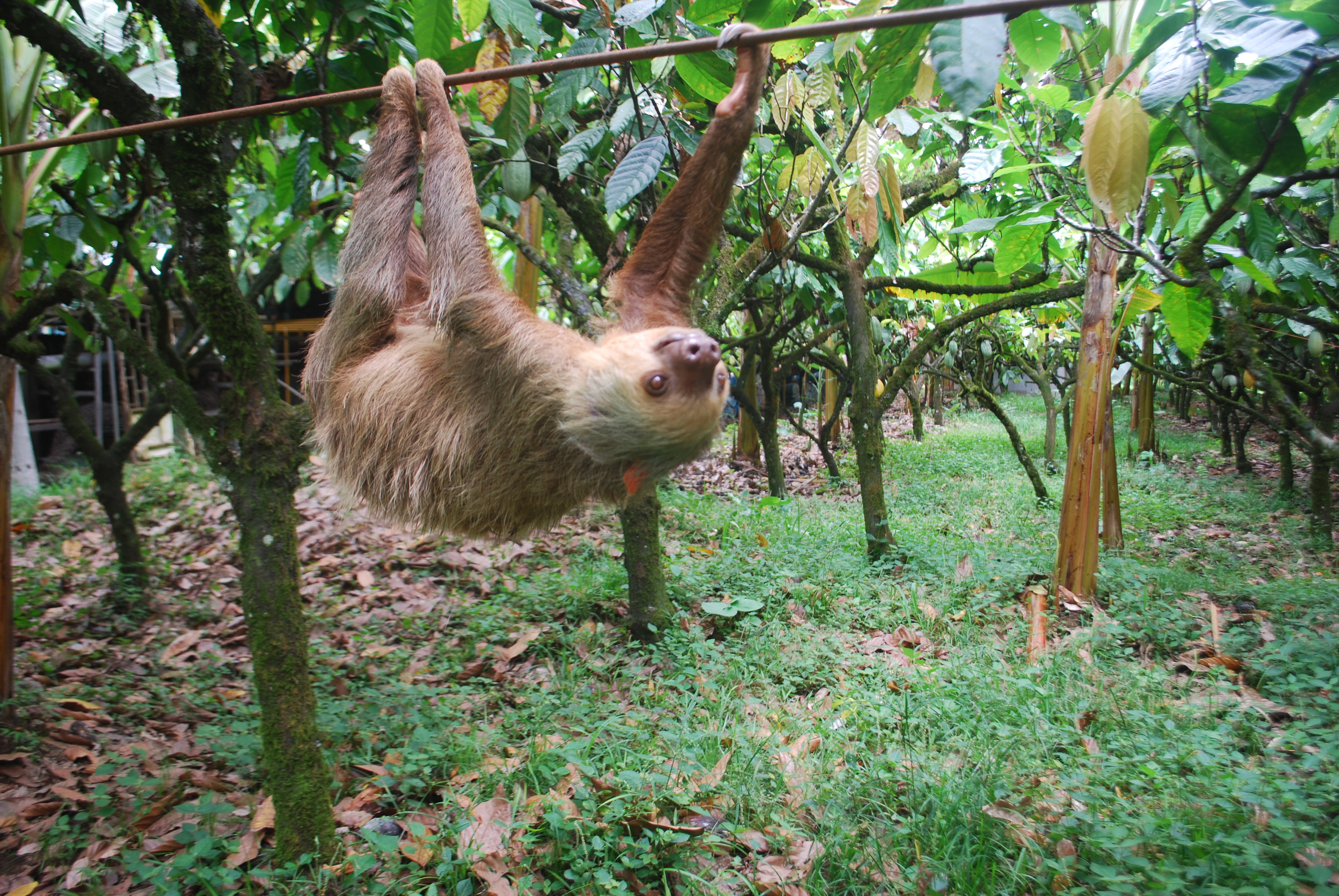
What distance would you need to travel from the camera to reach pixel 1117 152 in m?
1.92

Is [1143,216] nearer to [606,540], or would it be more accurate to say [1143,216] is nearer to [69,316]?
[606,540]

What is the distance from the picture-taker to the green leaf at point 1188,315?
9.96 feet

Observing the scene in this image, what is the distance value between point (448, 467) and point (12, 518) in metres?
7.11

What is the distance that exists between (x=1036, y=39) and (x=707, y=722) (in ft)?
10.5

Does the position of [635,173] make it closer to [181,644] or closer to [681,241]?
[681,241]

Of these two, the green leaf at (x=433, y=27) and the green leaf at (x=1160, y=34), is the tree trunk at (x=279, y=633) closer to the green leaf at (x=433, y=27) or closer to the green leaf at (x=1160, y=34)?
the green leaf at (x=433, y=27)

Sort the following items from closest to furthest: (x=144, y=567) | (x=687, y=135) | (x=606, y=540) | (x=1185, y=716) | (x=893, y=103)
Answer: (x=893, y=103), (x=687, y=135), (x=1185, y=716), (x=144, y=567), (x=606, y=540)

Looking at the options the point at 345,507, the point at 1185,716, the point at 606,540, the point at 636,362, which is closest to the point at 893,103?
the point at 636,362

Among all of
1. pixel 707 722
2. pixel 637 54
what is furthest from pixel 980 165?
pixel 707 722

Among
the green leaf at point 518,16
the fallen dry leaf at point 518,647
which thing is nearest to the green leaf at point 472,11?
the green leaf at point 518,16

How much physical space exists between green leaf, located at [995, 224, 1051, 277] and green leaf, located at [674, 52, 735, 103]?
1.76 m

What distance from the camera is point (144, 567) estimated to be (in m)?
5.99

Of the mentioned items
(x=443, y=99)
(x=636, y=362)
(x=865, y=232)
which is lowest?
(x=636, y=362)

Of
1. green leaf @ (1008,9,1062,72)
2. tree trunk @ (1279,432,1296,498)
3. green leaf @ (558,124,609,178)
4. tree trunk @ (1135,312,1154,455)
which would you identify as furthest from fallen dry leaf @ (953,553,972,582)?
tree trunk @ (1135,312,1154,455)
